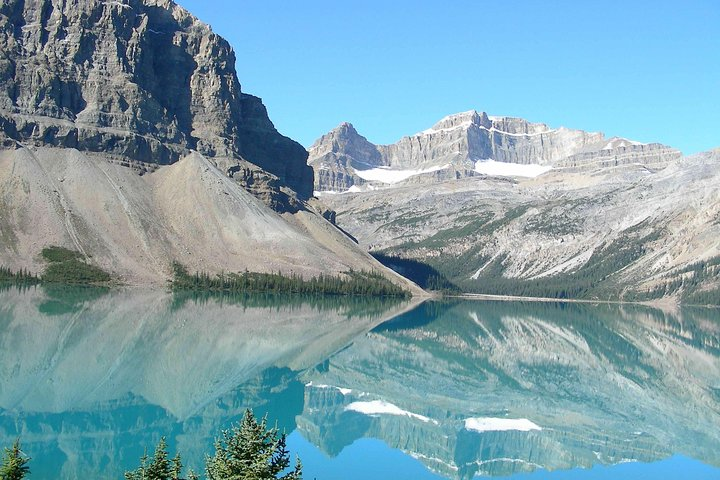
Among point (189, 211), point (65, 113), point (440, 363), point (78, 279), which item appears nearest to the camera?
point (440, 363)

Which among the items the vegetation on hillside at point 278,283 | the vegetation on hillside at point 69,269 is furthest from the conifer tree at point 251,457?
the vegetation on hillside at point 278,283

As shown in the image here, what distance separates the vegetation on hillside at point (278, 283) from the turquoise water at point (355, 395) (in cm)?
4624

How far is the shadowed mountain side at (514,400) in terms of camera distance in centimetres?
3906

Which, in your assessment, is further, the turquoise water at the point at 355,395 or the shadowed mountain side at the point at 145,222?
the shadowed mountain side at the point at 145,222

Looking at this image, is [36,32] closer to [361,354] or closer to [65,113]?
[65,113]

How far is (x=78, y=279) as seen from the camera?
125 meters

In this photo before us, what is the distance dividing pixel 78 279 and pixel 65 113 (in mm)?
62290

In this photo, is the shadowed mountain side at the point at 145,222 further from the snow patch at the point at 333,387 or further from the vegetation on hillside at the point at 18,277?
the snow patch at the point at 333,387

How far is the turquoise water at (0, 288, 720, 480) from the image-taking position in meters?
35.4

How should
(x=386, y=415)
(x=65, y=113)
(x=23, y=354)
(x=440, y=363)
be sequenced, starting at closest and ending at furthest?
(x=386, y=415)
(x=23, y=354)
(x=440, y=363)
(x=65, y=113)

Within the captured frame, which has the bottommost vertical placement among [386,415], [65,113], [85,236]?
[386,415]

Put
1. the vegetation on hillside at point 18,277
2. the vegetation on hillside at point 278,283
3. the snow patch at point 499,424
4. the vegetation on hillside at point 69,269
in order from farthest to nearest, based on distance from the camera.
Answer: the vegetation on hillside at point 278,283 < the vegetation on hillside at point 69,269 < the vegetation on hillside at point 18,277 < the snow patch at point 499,424

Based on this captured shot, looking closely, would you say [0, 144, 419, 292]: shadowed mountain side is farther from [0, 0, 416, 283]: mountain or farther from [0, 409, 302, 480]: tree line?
[0, 409, 302, 480]: tree line

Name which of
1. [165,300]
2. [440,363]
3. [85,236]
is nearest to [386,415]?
[440,363]
